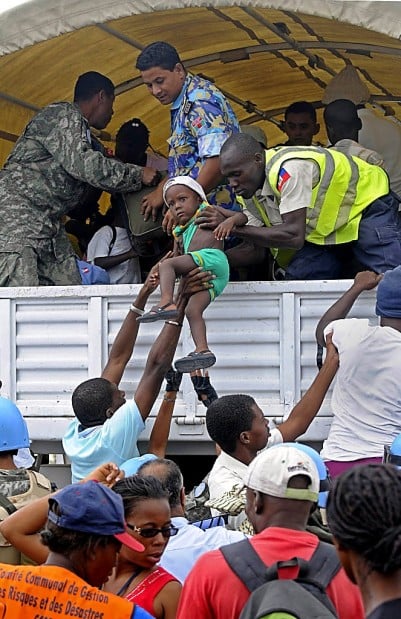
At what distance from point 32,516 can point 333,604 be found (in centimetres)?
116

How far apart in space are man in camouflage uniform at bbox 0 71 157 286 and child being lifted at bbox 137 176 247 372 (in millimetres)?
936

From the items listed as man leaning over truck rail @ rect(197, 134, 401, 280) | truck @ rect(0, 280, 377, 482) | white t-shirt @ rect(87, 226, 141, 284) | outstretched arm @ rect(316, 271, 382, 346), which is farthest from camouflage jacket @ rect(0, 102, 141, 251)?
outstretched arm @ rect(316, 271, 382, 346)

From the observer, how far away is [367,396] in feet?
16.7

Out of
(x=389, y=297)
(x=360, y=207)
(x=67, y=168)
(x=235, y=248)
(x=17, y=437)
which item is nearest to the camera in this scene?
(x=17, y=437)

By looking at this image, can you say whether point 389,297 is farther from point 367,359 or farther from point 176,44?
point 176,44

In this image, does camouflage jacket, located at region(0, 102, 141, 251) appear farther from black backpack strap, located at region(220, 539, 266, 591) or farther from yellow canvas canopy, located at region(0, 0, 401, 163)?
black backpack strap, located at region(220, 539, 266, 591)

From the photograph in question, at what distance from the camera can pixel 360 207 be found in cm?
609

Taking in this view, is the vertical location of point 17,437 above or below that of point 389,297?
below

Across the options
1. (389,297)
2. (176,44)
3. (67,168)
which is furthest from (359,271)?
Result: (176,44)

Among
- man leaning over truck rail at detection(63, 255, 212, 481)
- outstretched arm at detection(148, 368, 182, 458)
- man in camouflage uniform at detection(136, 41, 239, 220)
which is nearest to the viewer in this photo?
man leaning over truck rail at detection(63, 255, 212, 481)

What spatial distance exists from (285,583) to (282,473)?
0.42m

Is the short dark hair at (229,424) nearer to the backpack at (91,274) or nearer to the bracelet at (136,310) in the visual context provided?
the bracelet at (136,310)

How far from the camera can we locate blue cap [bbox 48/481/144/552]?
2924 millimetres

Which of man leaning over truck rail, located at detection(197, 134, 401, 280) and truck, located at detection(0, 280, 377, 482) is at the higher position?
man leaning over truck rail, located at detection(197, 134, 401, 280)
